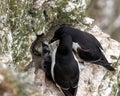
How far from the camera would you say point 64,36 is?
10391 mm

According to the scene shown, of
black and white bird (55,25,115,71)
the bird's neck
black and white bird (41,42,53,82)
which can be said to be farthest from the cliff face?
the bird's neck

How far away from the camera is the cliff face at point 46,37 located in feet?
30.2

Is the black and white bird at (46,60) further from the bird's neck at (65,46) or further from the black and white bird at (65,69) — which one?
the bird's neck at (65,46)

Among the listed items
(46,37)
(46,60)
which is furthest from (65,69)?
(46,37)

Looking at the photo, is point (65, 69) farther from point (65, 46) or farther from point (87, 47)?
point (87, 47)

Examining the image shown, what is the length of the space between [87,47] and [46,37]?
0.85 m

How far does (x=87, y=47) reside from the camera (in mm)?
Result: 11016

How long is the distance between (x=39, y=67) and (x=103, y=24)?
12153mm

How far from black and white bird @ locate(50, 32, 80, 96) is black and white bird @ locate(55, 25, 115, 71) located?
61 centimetres

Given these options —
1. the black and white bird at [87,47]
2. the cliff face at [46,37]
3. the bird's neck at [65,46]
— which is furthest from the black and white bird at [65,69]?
the black and white bird at [87,47]

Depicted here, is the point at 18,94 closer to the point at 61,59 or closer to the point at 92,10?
the point at 61,59

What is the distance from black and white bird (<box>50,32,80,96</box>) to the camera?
33.2 ft

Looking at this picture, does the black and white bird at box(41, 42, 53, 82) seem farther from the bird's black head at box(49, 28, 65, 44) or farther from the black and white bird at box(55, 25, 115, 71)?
the black and white bird at box(55, 25, 115, 71)

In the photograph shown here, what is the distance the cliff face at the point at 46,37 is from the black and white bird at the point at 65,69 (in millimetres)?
206
